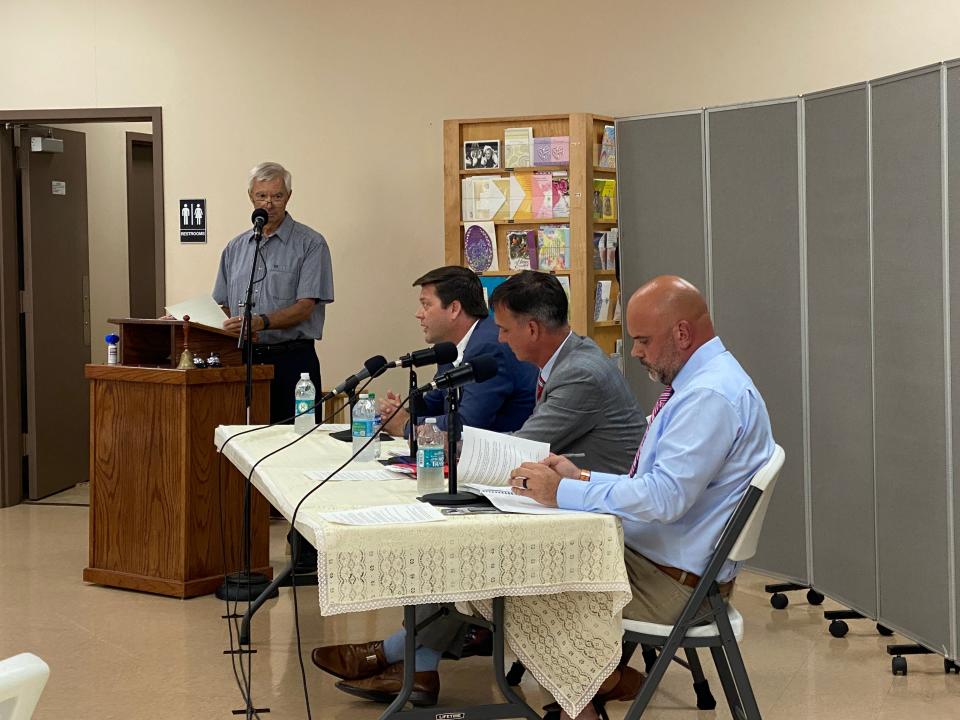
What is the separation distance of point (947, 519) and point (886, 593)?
19.9 inches

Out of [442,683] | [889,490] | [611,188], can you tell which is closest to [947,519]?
[889,490]

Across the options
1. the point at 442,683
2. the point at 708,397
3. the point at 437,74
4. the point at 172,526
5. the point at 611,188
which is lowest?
the point at 442,683

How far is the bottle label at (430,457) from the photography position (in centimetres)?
315

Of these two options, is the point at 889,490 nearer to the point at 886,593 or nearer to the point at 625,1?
the point at 886,593

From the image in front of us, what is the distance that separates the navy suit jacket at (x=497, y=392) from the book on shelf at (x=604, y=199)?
77.3 inches

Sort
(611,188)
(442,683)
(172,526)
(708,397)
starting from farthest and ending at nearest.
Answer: (611,188) → (172,526) → (442,683) → (708,397)

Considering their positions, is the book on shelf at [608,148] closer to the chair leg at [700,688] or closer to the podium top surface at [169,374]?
the podium top surface at [169,374]

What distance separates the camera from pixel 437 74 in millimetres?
6648

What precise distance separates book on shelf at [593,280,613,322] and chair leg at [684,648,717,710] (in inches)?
102

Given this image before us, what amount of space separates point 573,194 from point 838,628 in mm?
2491

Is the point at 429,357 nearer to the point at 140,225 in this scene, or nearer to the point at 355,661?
the point at 355,661

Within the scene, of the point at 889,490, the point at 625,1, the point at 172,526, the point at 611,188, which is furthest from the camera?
the point at 625,1

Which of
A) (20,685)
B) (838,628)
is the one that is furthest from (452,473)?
(838,628)

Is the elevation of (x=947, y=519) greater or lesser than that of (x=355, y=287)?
lesser
